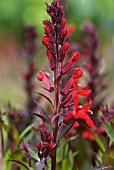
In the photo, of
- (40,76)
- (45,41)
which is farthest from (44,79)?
(45,41)

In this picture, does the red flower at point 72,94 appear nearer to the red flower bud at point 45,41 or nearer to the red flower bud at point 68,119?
the red flower bud at point 68,119

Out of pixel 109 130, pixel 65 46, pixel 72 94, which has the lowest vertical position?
pixel 109 130

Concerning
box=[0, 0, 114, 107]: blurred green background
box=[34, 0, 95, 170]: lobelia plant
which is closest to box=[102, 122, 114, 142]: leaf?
box=[34, 0, 95, 170]: lobelia plant

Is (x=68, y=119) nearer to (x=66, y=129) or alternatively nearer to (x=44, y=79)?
(x=66, y=129)

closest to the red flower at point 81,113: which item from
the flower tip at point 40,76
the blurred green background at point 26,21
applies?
the flower tip at point 40,76

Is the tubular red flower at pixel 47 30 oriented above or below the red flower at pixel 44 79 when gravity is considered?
above

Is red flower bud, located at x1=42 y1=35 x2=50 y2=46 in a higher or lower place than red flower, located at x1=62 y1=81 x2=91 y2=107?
higher

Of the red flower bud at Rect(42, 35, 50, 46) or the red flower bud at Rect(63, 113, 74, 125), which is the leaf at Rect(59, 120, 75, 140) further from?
the red flower bud at Rect(42, 35, 50, 46)

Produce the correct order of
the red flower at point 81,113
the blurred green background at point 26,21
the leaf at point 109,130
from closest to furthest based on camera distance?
the red flower at point 81,113
the leaf at point 109,130
the blurred green background at point 26,21

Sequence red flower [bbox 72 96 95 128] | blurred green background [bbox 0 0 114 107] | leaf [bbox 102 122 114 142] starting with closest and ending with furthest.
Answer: red flower [bbox 72 96 95 128]
leaf [bbox 102 122 114 142]
blurred green background [bbox 0 0 114 107]

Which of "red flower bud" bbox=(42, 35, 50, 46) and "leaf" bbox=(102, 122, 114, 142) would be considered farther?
"leaf" bbox=(102, 122, 114, 142)

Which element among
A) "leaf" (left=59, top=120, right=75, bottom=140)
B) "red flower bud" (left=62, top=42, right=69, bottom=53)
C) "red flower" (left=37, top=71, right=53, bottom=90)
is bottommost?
"leaf" (left=59, top=120, right=75, bottom=140)

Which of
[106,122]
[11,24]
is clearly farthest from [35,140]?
[11,24]
